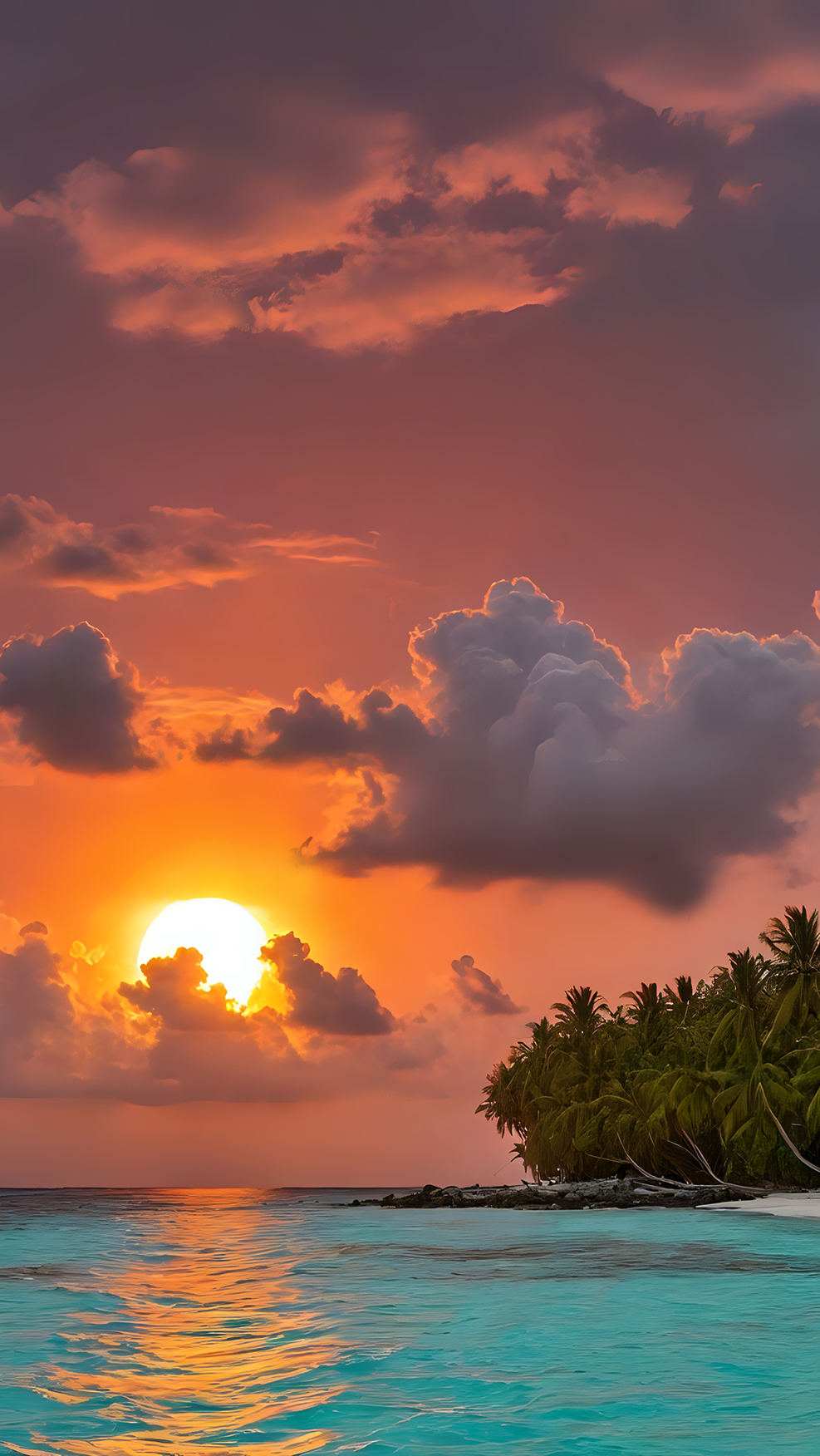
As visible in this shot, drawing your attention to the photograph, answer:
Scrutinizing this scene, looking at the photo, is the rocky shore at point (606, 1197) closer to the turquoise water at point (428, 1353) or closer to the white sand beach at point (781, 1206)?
the white sand beach at point (781, 1206)

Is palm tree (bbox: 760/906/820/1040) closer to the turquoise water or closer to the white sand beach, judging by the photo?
the white sand beach

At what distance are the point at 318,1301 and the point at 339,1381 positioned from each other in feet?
26.7

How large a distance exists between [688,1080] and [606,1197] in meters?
6.69

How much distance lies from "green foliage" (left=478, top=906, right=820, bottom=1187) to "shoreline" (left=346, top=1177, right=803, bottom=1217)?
5.80 ft

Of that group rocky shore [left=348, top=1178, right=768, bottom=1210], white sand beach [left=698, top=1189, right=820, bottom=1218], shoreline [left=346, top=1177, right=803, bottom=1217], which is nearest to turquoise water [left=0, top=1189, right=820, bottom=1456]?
white sand beach [left=698, top=1189, right=820, bottom=1218]

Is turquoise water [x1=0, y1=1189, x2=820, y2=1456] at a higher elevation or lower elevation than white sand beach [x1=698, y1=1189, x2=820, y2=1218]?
higher

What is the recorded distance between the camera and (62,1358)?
1420 centimetres

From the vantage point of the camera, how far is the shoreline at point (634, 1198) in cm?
4684

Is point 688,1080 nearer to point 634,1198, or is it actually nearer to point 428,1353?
point 634,1198

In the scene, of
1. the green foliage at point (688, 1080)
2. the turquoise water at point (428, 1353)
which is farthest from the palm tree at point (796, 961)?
the turquoise water at point (428, 1353)

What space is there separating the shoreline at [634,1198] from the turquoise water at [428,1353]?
1915cm

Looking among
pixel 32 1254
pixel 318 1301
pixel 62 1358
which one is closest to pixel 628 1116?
pixel 32 1254

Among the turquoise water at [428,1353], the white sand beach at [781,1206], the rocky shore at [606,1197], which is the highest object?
the turquoise water at [428,1353]

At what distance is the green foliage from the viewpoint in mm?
49188
